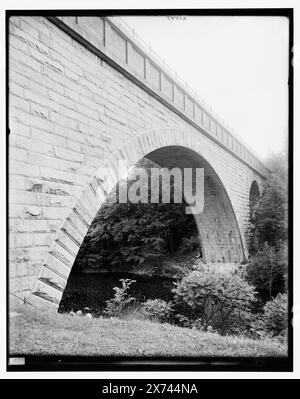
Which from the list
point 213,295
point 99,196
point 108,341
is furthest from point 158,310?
point 99,196

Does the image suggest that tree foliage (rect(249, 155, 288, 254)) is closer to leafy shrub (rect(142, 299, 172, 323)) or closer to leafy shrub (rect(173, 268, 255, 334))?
leafy shrub (rect(173, 268, 255, 334))

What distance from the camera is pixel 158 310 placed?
14.7 feet

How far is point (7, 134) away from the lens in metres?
2.90

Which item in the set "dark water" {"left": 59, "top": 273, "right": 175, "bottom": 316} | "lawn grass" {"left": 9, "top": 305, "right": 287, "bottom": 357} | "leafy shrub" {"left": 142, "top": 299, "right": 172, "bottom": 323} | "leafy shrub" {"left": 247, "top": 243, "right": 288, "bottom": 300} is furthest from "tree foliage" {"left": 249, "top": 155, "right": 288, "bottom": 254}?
"dark water" {"left": 59, "top": 273, "right": 175, "bottom": 316}

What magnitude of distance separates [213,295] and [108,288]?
179 cm

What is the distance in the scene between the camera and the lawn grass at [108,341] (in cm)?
295

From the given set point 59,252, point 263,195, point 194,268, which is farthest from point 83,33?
point 194,268

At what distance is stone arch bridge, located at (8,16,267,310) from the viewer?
116 inches

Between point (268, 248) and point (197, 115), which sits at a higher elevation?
point (197, 115)

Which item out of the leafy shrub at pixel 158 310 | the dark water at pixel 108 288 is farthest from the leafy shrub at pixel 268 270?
the dark water at pixel 108 288

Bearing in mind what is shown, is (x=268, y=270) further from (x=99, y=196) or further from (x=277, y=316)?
(x=99, y=196)

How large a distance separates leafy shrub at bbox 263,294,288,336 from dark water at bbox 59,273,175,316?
1625 mm
